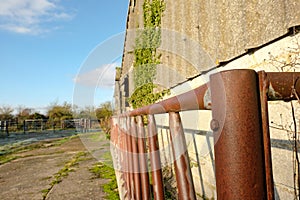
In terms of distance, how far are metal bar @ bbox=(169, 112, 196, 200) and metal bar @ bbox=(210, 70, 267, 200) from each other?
30cm

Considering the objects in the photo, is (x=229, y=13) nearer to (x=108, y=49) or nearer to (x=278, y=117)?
(x=278, y=117)

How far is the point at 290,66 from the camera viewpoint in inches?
60.4

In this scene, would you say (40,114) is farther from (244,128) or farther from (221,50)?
(244,128)

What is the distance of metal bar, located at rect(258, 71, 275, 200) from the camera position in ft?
1.37

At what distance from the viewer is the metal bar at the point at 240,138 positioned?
1.34ft

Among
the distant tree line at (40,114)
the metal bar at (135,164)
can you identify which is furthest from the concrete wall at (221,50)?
the distant tree line at (40,114)

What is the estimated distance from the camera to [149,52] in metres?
5.42

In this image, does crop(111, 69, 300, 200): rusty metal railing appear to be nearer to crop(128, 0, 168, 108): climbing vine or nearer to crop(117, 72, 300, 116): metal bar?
crop(117, 72, 300, 116): metal bar

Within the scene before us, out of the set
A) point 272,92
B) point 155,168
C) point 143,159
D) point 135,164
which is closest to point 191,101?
point 272,92

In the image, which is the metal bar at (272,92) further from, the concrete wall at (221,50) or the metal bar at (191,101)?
the concrete wall at (221,50)

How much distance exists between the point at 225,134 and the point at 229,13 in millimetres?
2003

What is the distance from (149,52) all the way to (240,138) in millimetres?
5120

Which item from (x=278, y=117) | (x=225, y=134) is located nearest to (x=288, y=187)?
(x=278, y=117)

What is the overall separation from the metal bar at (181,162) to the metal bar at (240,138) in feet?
0.99
